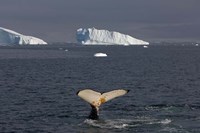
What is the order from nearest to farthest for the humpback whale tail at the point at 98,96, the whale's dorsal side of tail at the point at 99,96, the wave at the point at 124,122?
1. the humpback whale tail at the point at 98,96
2. the whale's dorsal side of tail at the point at 99,96
3. the wave at the point at 124,122

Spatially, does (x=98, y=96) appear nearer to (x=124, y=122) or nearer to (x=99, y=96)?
(x=99, y=96)

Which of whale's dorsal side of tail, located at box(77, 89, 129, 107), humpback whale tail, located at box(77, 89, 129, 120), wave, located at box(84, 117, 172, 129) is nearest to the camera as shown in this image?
humpback whale tail, located at box(77, 89, 129, 120)

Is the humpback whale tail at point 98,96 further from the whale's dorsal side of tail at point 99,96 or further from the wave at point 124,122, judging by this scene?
the wave at point 124,122

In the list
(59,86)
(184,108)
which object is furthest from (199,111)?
(59,86)

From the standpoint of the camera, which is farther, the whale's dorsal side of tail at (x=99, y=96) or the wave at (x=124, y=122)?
the wave at (x=124, y=122)

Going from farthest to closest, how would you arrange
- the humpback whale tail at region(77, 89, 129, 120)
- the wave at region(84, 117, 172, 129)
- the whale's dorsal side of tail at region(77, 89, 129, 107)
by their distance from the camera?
the wave at region(84, 117, 172, 129), the whale's dorsal side of tail at region(77, 89, 129, 107), the humpback whale tail at region(77, 89, 129, 120)

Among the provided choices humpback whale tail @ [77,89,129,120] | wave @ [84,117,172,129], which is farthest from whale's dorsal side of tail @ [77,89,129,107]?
wave @ [84,117,172,129]

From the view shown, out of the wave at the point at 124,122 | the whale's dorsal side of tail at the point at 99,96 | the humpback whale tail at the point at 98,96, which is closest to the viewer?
the humpback whale tail at the point at 98,96

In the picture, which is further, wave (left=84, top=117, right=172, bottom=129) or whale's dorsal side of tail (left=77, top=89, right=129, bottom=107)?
wave (left=84, top=117, right=172, bottom=129)

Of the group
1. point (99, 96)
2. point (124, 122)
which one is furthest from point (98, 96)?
point (124, 122)

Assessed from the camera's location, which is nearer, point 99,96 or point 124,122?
point 99,96

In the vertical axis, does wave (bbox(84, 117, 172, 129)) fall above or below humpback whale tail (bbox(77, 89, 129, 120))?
below

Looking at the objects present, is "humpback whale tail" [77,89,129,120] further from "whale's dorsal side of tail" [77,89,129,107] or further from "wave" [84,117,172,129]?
"wave" [84,117,172,129]

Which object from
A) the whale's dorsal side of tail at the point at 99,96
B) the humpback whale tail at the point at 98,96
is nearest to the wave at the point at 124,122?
the humpback whale tail at the point at 98,96
